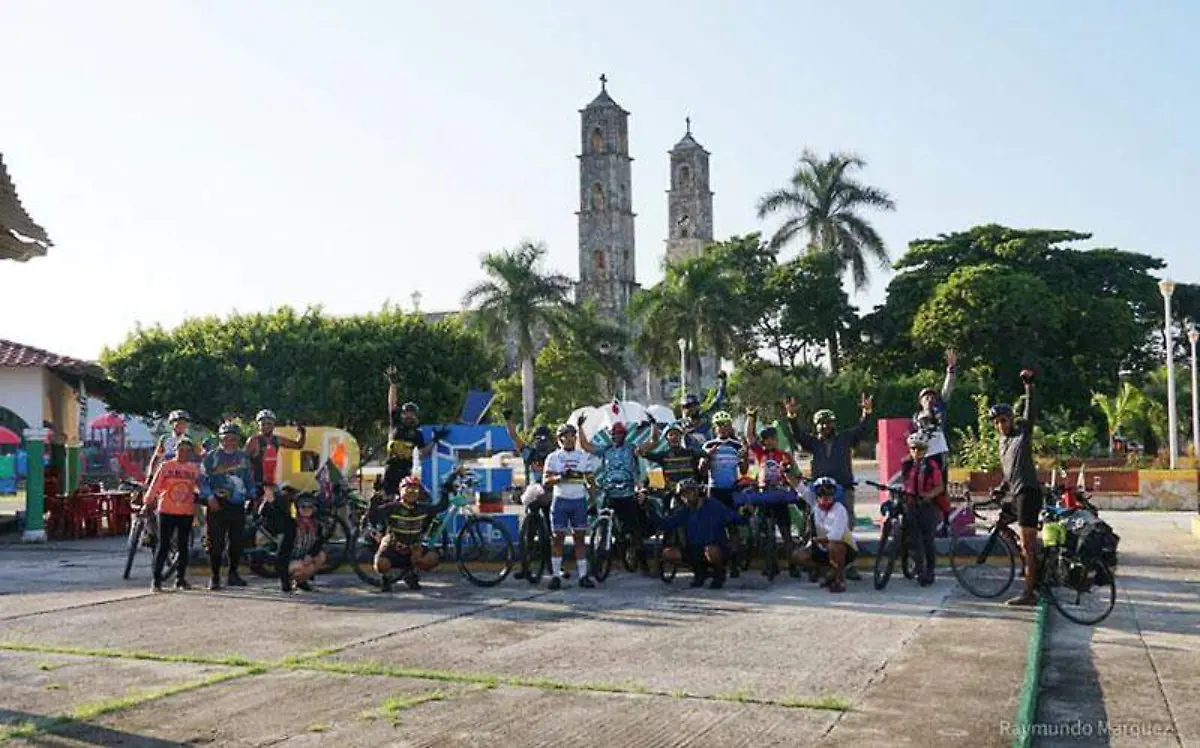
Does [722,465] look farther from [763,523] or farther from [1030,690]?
[1030,690]

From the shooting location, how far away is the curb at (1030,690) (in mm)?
6129

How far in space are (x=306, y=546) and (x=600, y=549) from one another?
3039 mm

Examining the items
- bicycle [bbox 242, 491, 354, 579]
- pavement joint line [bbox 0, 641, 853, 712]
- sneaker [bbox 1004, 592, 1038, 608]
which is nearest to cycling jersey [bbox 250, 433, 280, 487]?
bicycle [bbox 242, 491, 354, 579]

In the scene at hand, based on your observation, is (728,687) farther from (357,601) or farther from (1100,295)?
(1100,295)

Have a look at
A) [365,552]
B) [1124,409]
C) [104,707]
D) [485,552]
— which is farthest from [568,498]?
[1124,409]

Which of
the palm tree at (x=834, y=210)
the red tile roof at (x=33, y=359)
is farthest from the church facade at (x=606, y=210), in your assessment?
the red tile roof at (x=33, y=359)

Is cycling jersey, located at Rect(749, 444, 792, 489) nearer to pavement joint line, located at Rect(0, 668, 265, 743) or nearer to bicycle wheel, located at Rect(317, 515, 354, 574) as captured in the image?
bicycle wheel, located at Rect(317, 515, 354, 574)

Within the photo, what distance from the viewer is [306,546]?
12977 millimetres

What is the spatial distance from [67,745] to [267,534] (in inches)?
277

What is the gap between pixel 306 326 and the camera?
41875 mm

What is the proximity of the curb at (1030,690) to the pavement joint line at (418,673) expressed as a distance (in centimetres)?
88

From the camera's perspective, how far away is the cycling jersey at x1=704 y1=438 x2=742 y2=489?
42.3ft

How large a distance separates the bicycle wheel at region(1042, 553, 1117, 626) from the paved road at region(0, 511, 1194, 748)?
0.38 meters

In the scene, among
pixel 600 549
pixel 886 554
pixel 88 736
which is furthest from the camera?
pixel 600 549
